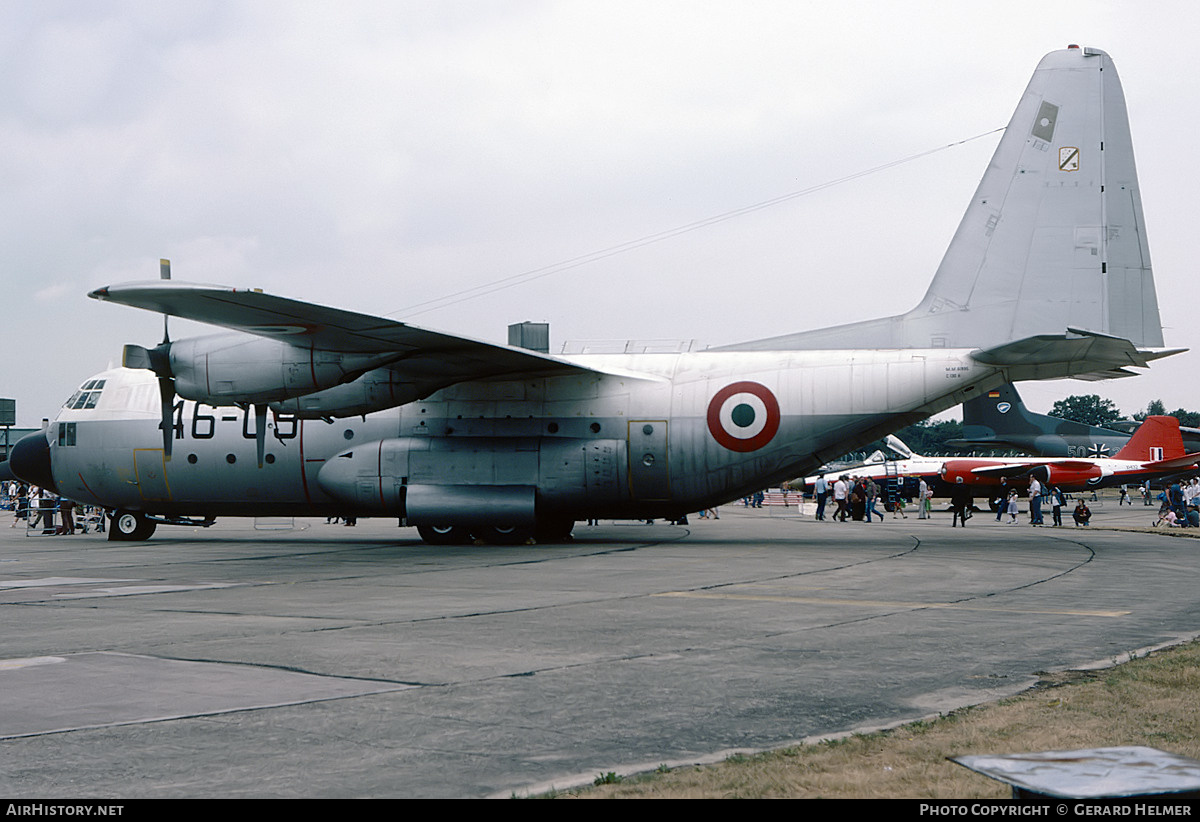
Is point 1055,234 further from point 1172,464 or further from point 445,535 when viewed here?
point 1172,464

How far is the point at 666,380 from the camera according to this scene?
2006cm

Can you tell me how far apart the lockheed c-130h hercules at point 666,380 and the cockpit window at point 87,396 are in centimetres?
298

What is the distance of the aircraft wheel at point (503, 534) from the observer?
65.8ft

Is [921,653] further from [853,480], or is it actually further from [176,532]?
[853,480]

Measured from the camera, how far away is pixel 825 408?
62.5 ft

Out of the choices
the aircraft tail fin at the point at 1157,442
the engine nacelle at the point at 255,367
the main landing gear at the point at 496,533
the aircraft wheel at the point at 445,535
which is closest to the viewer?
the engine nacelle at the point at 255,367

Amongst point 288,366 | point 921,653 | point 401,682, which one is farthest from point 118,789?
point 288,366

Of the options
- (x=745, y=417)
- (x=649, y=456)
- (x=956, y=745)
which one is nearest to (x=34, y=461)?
(x=649, y=456)

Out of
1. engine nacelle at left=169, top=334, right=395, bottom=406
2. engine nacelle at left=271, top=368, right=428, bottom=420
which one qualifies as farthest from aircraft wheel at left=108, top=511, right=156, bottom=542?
engine nacelle at left=271, top=368, right=428, bottom=420

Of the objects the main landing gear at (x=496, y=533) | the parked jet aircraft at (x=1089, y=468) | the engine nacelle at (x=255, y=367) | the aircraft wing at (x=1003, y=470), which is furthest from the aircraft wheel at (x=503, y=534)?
the aircraft wing at (x=1003, y=470)

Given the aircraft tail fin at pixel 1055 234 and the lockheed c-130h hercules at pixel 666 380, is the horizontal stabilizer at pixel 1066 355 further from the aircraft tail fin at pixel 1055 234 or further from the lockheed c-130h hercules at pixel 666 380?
the aircraft tail fin at pixel 1055 234

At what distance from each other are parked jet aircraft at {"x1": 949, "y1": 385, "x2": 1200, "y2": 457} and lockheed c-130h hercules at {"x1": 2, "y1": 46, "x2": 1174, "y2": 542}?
35.5 m

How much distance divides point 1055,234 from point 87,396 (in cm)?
2101
